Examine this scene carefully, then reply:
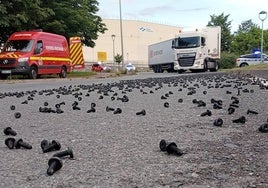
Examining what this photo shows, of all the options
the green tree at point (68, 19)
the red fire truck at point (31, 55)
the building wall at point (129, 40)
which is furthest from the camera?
the building wall at point (129, 40)

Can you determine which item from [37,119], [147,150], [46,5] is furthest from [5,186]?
[46,5]

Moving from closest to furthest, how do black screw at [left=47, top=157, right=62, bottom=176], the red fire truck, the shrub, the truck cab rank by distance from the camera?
1. black screw at [left=47, top=157, right=62, bottom=176]
2. the red fire truck
3. the truck cab
4. the shrub

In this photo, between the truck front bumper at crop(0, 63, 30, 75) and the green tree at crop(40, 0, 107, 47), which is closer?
the truck front bumper at crop(0, 63, 30, 75)

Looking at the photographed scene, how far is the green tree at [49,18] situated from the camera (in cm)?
2722

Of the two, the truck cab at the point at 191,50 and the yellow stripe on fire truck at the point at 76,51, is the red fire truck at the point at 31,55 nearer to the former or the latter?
the yellow stripe on fire truck at the point at 76,51

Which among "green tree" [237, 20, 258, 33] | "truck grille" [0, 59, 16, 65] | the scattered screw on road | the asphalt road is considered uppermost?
"green tree" [237, 20, 258, 33]

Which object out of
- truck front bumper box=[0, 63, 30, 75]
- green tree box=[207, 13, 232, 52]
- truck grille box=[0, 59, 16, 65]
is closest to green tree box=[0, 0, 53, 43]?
truck grille box=[0, 59, 16, 65]

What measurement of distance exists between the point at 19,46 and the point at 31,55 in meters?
1.44

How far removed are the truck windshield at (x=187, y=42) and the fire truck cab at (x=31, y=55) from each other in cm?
1097

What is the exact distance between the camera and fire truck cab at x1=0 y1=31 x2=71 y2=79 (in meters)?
25.2

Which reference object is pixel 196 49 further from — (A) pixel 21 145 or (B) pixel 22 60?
(A) pixel 21 145

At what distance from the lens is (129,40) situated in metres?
115

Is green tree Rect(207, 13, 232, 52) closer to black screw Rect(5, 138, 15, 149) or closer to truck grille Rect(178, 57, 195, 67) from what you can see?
truck grille Rect(178, 57, 195, 67)

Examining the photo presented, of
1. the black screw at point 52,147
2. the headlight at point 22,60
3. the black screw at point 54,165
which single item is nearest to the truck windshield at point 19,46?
the headlight at point 22,60
